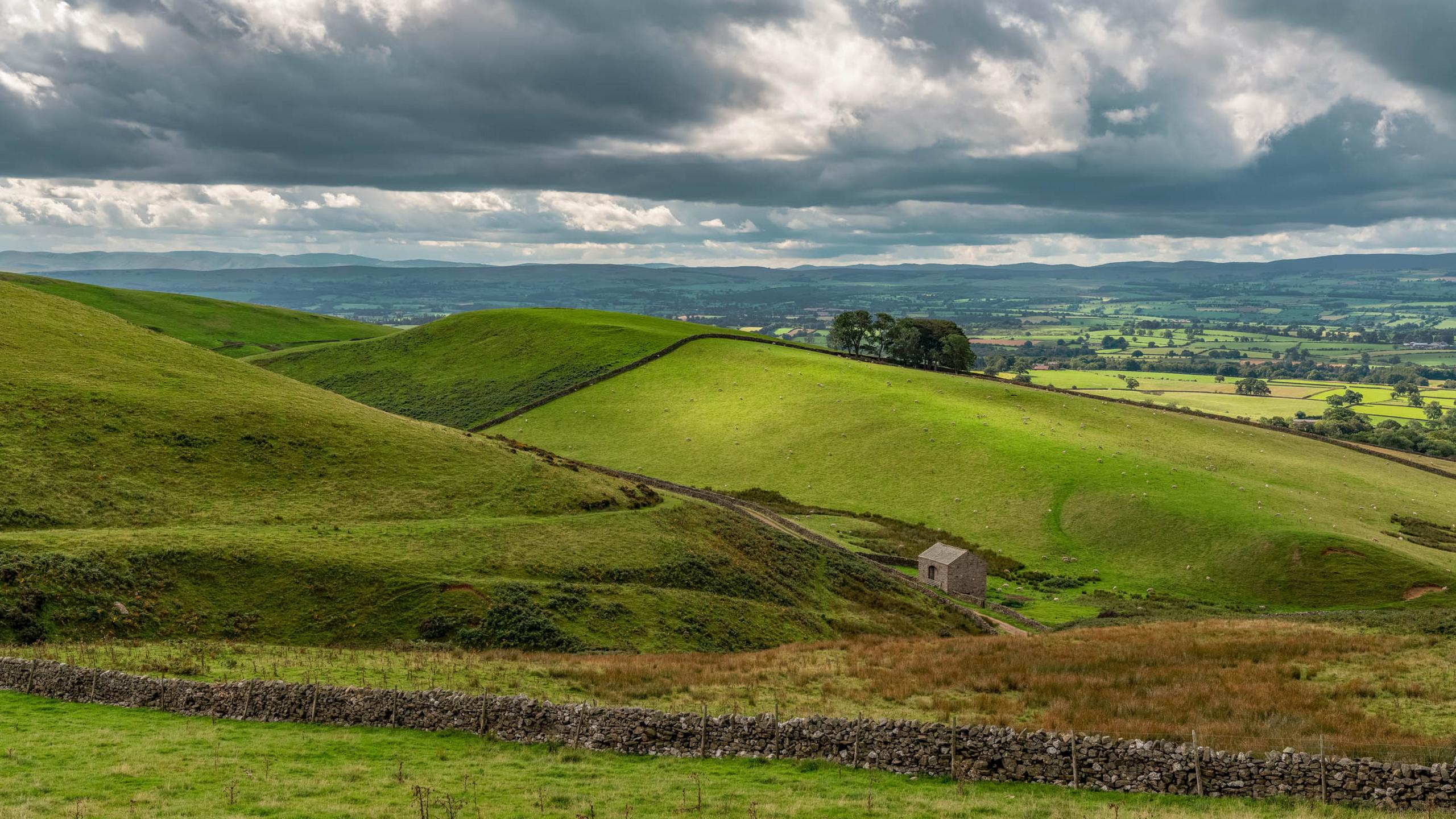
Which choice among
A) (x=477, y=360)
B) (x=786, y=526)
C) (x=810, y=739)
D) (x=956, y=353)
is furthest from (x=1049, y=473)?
(x=477, y=360)

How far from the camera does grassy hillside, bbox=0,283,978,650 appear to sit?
37969mm

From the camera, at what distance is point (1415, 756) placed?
19.3 m

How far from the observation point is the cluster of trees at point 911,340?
15100 centimetres

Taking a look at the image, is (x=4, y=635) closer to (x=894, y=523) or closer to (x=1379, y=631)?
(x=1379, y=631)

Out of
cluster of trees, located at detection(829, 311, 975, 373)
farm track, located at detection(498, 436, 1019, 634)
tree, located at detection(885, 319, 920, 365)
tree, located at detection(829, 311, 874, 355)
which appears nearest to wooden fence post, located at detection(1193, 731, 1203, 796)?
farm track, located at detection(498, 436, 1019, 634)

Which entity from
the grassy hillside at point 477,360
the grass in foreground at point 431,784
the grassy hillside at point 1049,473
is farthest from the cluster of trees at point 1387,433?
the grass in foreground at point 431,784

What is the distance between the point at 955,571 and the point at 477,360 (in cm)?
10765

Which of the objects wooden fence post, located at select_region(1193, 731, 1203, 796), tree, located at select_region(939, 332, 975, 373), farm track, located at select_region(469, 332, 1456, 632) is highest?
tree, located at select_region(939, 332, 975, 373)

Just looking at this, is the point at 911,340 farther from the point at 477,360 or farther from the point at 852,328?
the point at 477,360

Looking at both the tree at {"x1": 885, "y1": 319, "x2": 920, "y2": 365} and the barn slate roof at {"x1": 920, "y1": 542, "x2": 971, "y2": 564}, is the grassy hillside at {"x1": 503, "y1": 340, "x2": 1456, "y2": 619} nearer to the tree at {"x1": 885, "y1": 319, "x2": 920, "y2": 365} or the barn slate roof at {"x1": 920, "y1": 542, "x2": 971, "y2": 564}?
the barn slate roof at {"x1": 920, "y1": 542, "x2": 971, "y2": 564}

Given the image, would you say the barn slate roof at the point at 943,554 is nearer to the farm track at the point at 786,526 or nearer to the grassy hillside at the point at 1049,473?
the farm track at the point at 786,526

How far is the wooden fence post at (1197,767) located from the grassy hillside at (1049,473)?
44437 millimetres

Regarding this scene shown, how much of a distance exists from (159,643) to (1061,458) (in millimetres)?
82601

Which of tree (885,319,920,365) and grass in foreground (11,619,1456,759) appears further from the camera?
tree (885,319,920,365)
